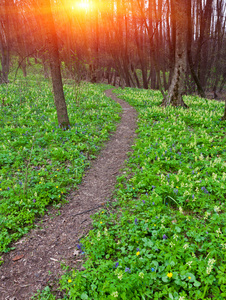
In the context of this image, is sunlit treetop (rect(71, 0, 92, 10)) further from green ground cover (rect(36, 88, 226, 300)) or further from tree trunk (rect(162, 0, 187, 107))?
green ground cover (rect(36, 88, 226, 300))

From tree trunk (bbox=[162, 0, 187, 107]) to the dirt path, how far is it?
282 inches

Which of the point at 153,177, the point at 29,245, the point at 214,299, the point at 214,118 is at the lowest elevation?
the point at 29,245

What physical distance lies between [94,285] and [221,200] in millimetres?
2797

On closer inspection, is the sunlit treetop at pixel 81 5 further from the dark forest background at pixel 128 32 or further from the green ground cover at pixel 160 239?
the green ground cover at pixel 160 239

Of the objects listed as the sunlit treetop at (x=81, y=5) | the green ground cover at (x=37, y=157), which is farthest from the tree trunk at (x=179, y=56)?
the sunlit treetop at (x=81, y=5)

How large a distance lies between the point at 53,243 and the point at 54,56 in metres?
6.65

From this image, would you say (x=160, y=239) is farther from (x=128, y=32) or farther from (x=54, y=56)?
(x=128, y=32)

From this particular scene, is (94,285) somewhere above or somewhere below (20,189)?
below

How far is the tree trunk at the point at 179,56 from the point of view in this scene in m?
10.0

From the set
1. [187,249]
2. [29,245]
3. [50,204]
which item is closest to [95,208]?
[50,204]

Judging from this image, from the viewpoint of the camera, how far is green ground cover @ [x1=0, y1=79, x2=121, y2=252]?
4020 mm

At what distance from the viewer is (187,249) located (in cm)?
275

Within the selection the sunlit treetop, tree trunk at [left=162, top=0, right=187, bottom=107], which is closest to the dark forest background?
the sunlit treetop

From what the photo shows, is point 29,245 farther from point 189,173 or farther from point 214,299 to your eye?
point 189,173
